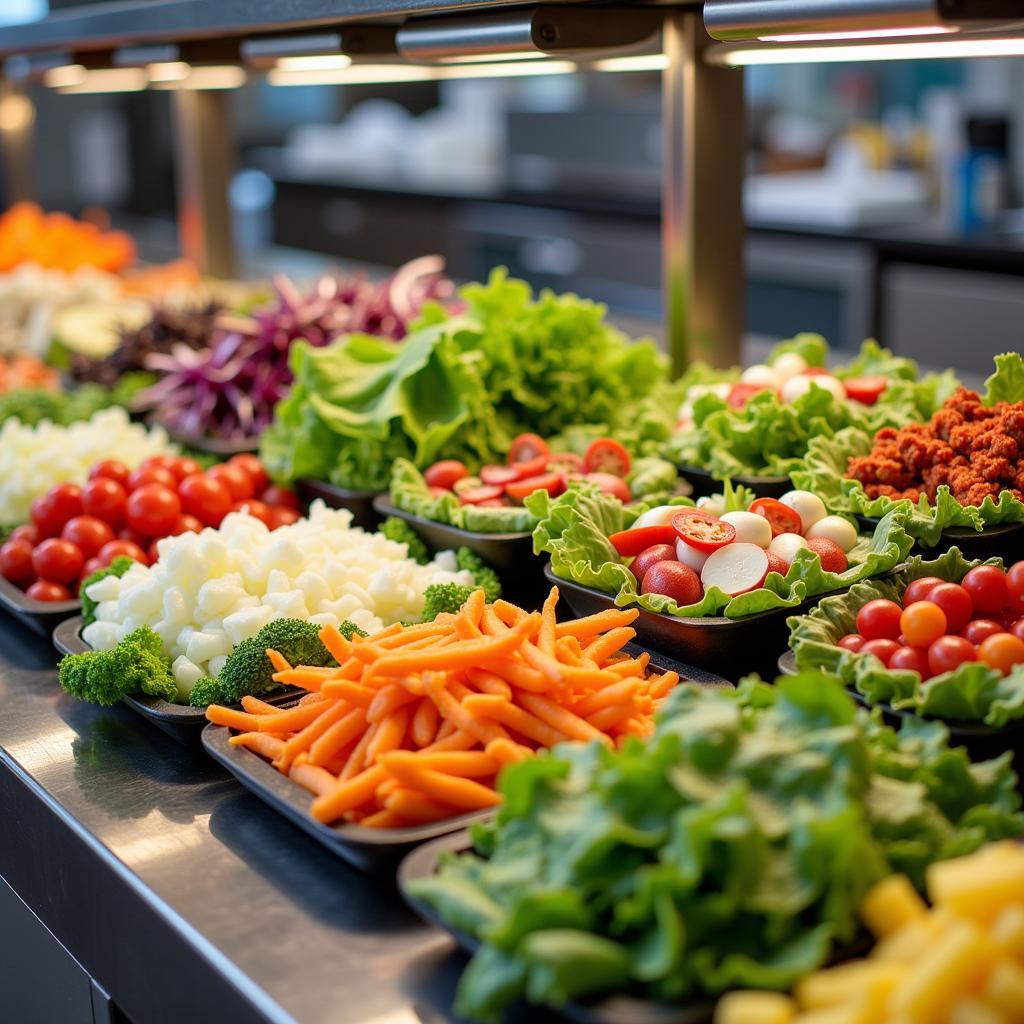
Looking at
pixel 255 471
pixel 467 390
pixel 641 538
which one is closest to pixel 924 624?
pixel 641 538

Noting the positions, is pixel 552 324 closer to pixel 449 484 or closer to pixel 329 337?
pixel 449 484

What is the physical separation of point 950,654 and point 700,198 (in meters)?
1.33

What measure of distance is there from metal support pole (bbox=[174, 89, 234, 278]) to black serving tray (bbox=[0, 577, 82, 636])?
253cm

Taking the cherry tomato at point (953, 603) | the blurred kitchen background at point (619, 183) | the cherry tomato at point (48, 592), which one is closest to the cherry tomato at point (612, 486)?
the cherry tomato at point (953, 603)

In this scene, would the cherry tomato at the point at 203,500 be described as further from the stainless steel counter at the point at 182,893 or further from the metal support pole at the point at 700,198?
the metal support pole at the point at 700,198

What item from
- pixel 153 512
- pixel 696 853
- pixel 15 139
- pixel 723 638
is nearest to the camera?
pixel 696 853

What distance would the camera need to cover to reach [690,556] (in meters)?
1.92

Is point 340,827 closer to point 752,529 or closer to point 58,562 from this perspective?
point 752,529

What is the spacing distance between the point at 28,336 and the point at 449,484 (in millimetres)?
2269

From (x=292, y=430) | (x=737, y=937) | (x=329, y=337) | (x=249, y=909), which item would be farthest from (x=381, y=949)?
(x=329, y=337)

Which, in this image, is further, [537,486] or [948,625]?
[537,486]

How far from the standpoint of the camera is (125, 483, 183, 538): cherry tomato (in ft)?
7.95

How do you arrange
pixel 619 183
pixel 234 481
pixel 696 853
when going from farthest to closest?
1. pixel 619 183
2. pixel 234 481
3. pixel 696 853

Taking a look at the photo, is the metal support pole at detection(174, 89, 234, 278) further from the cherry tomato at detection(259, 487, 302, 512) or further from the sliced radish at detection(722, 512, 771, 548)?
the sliced radish at detection(722, 512, 771, 548)
